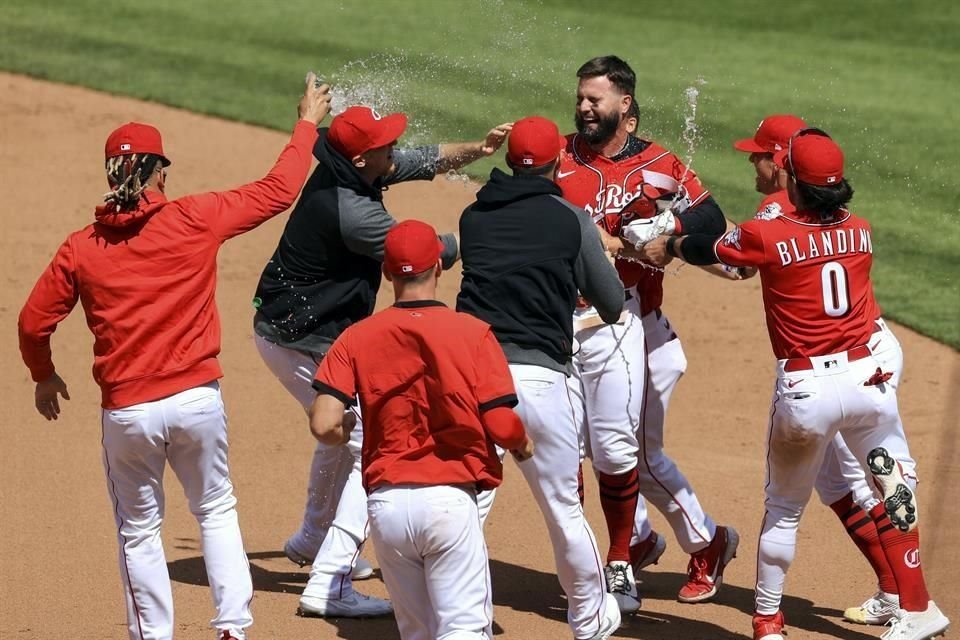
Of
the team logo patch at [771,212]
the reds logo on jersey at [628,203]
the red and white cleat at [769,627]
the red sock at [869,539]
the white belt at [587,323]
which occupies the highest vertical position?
the team logo patch at [771,212]

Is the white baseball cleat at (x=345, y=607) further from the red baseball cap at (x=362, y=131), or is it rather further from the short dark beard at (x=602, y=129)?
the short dark beard at (x=602, y=129)

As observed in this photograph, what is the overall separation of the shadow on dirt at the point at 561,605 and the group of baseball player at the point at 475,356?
99mm

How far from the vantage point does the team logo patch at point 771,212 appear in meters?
5.39

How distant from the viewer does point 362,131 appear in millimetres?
5637

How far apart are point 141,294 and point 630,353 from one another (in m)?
2.08

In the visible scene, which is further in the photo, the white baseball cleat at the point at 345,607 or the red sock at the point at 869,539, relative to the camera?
the red sock at the point at 869,539

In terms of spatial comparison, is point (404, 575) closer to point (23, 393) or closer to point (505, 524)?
point (505, 524)

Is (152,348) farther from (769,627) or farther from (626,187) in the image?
(769,627)

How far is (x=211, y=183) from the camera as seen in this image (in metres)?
11.6

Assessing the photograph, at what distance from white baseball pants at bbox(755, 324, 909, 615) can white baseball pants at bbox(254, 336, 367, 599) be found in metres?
1.64

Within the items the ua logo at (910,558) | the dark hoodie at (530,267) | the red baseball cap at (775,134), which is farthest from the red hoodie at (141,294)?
the ua logo at (910,558)

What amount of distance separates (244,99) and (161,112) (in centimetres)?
86

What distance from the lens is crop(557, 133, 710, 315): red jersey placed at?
6.12m

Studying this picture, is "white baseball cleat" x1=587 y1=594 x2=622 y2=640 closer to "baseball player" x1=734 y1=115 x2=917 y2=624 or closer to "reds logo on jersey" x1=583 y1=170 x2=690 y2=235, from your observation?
"baseball player" x1=734 y1=115 x2=917 y2=624
